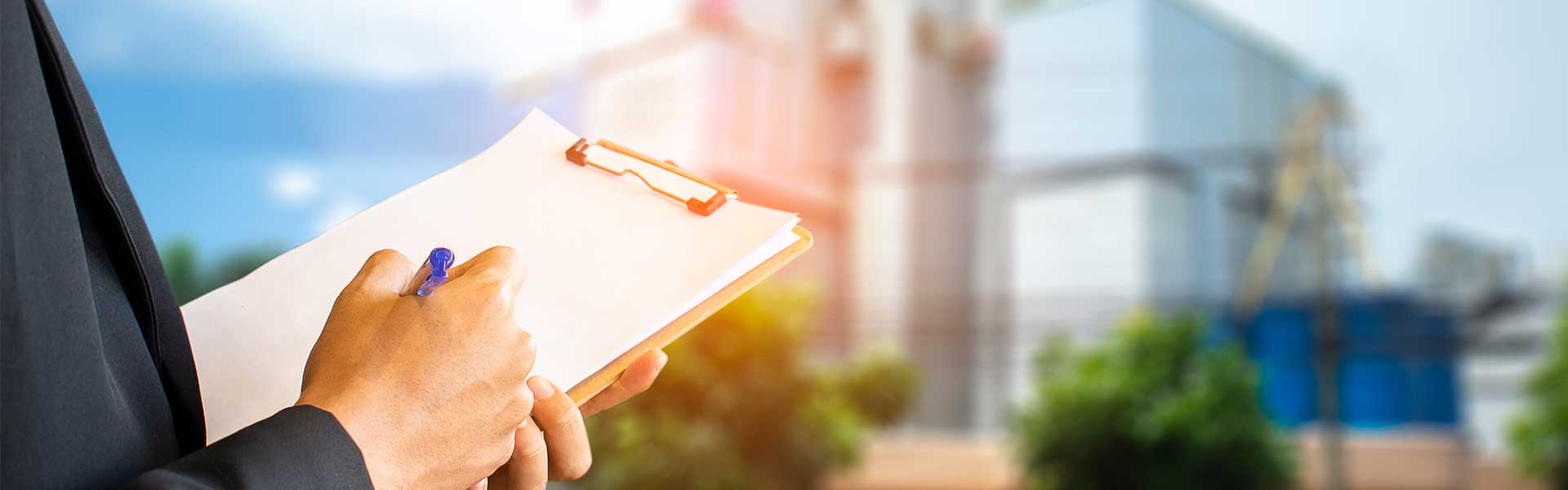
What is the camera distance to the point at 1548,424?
505 centimetres

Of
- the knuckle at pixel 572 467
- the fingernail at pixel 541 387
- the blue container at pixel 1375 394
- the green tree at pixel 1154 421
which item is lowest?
the blue container at pixel 1375 394

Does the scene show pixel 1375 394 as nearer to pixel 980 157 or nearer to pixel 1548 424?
pixel 1548 424

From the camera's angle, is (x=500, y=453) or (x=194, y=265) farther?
(x=194, y=265)

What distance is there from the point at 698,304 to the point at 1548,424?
5844 millimetres

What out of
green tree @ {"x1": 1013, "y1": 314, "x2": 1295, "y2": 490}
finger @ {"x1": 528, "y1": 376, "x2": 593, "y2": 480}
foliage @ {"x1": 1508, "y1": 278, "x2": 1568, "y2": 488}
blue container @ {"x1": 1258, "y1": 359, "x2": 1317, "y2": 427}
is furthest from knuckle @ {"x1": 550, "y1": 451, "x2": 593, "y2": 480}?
blue container @ {"x1": 1258, "y1": 359, "x2": 1317, "y2": 427}

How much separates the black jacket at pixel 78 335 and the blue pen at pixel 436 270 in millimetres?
46

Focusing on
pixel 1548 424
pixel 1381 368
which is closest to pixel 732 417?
pixel 1548 424

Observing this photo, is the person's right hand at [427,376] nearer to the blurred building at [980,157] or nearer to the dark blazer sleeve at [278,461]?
the dark blazer sleeve at [278,461]

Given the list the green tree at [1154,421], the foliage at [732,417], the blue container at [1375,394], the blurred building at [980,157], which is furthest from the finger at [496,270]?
the blurred building at [980,157]

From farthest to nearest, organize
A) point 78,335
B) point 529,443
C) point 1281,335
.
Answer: point 1281,335 → point 529,443 → point 78,335

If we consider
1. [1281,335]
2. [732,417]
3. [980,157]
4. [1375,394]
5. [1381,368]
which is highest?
[980,157]

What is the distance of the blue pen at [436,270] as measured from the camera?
0.32 m

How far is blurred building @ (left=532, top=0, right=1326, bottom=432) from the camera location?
7949 millimetres

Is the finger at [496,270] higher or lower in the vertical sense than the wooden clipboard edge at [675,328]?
higher
